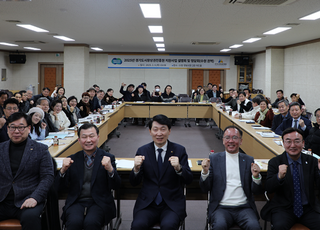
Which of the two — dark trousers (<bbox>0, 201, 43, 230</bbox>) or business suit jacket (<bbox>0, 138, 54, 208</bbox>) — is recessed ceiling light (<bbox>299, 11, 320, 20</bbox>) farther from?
dark trousers (<bbox>0, 201, 43, 230</bbox>)

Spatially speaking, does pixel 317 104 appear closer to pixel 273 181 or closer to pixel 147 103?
pixel 147 103

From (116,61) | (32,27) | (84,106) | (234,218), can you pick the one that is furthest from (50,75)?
(234,218)

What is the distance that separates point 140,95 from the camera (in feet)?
36.4

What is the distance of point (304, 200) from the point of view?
2432 millimetres

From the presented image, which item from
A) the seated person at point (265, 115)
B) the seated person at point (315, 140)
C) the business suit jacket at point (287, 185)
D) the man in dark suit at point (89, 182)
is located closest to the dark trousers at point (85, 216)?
the man in dark suit at point (89, 182)

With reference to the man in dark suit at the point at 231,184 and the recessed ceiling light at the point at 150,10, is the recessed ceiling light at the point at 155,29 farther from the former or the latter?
the man in dark suit at the point at 231,184

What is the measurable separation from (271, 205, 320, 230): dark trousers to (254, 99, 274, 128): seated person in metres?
4.03

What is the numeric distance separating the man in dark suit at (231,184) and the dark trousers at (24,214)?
4.55ft

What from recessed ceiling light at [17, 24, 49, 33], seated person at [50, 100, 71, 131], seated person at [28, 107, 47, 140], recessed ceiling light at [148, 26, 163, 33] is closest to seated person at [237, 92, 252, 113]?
recessed ceiling light at [148, 26, 163, 33]

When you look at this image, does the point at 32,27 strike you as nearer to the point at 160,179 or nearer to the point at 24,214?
the point at 24,214

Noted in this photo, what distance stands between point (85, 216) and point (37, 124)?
236 cm

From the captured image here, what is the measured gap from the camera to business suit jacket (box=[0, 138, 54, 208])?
2.43 meters

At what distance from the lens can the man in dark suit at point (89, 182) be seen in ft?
7.93

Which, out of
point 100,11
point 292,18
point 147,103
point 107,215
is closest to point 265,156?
point 107,215
